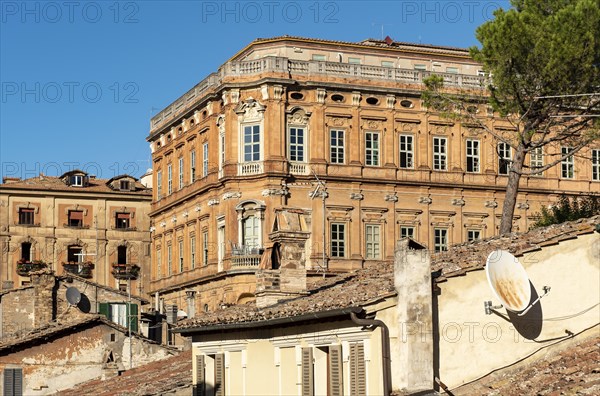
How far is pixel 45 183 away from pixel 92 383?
5796cm

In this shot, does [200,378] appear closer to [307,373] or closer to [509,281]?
[307,373]

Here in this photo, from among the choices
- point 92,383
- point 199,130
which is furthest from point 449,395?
point 199,130

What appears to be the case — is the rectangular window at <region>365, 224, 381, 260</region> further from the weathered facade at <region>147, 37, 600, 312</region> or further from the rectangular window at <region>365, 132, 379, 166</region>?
the rectangular window at <region>365, 132, 379, 166</region>

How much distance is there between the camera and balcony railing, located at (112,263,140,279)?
96062mm

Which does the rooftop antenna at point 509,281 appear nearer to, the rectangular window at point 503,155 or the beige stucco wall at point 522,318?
the beige stucco wall at point 522,318

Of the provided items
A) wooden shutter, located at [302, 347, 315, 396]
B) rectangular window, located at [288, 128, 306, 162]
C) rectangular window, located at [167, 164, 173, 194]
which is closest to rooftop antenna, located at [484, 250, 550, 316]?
wooden shutter, located at [302, 347, 315, 396]

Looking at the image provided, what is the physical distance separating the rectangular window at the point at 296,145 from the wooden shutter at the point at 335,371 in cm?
4739

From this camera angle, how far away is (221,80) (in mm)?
73062

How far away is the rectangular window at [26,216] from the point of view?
320 feet

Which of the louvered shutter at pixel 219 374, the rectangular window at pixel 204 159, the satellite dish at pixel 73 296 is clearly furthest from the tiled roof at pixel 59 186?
the louvered shutter at pixel 219 374

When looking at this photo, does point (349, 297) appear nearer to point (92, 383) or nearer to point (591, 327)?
point (591, 327)

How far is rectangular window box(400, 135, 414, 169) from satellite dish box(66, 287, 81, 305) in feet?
89.3

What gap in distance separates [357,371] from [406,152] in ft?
168

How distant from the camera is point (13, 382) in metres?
42.9
